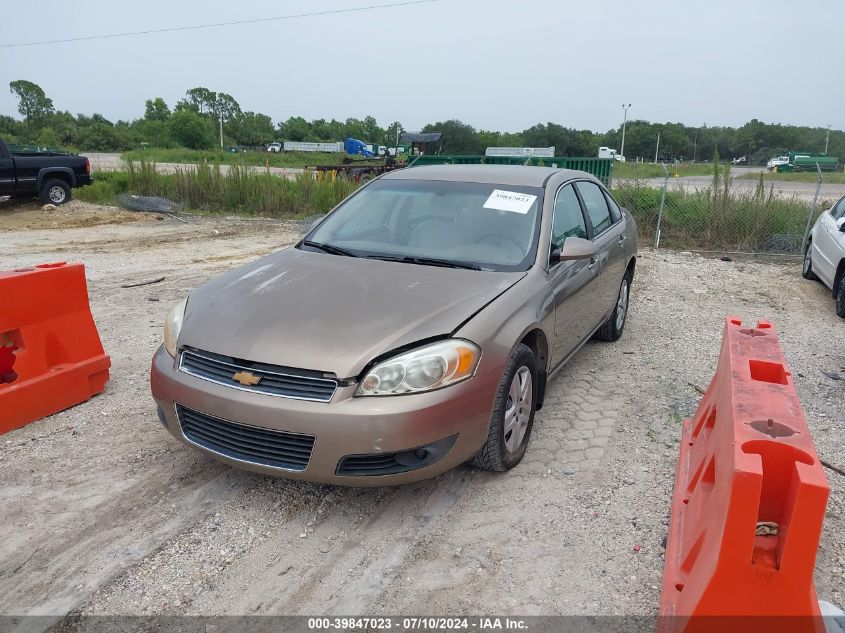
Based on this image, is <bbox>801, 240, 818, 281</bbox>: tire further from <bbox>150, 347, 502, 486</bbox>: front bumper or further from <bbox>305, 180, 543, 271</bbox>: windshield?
<bbox>150, 347, 502, 486</bbox>: front bumper

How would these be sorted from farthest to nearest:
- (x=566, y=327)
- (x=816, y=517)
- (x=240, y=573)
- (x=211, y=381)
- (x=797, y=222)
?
(x=797, y=222) → (x=566, y=327) → (x=211, y=381) → (x=240, y=573) → (x=816, y=517)

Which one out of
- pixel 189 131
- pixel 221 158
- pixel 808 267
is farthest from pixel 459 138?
pixel 189 131

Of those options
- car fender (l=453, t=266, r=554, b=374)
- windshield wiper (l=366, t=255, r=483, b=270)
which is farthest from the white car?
windshield wiper (l=366, t=255, r=483, b=270)

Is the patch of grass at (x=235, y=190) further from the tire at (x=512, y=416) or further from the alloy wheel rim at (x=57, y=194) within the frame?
the tire at (x=512, y=416)

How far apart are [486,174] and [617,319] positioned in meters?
2.25

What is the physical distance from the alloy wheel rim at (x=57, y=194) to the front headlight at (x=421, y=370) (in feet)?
53.7

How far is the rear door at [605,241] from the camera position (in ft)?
17.0

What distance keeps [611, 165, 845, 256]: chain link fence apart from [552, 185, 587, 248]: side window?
6890mm

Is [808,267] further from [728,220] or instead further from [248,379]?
[248,379]

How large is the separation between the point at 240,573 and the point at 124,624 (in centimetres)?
48

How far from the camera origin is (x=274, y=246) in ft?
38.7

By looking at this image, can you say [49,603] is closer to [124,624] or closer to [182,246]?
[124,624]

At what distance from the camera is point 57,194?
53.9 ft

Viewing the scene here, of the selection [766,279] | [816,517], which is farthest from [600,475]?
[766,279]
